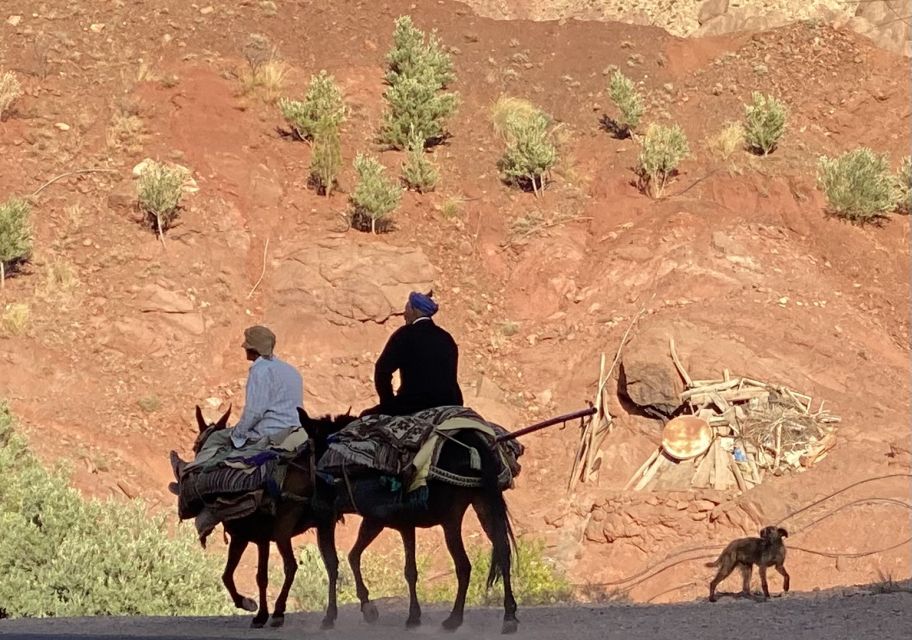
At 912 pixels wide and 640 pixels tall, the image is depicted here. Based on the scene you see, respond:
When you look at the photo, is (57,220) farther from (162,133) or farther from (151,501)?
(151,501)

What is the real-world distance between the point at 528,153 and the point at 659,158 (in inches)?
120

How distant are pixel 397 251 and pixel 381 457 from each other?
721 inches

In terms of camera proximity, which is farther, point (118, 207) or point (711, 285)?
point (118, 207)

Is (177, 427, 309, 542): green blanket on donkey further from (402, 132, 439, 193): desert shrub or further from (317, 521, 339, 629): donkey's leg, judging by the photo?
(402, 132, 439, 193): desert shrub

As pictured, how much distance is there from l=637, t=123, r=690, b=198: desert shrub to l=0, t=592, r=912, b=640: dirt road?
1820cm

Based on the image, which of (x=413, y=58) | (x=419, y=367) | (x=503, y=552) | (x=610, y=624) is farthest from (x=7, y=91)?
(x=503, y=552)

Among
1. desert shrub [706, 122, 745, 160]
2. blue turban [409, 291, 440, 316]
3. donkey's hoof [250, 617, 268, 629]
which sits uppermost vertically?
blue turban [409, 291, 440, 316]

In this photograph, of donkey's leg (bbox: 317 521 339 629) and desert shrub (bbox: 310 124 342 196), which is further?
desert shrub (bbox: 310 124 342 196)

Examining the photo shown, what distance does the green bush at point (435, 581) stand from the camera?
1814 cm

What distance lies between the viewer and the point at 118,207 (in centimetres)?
2958

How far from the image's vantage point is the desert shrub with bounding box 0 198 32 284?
26.7 metres

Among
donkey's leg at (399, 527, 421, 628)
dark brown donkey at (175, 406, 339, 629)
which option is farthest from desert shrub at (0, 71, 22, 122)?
donkey's leg at (399, 527, 421, 628)

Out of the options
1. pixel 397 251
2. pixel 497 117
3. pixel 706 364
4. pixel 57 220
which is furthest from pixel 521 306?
pixel 57 220

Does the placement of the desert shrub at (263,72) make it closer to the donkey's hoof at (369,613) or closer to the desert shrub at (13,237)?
the desert shrub at (13,237)
